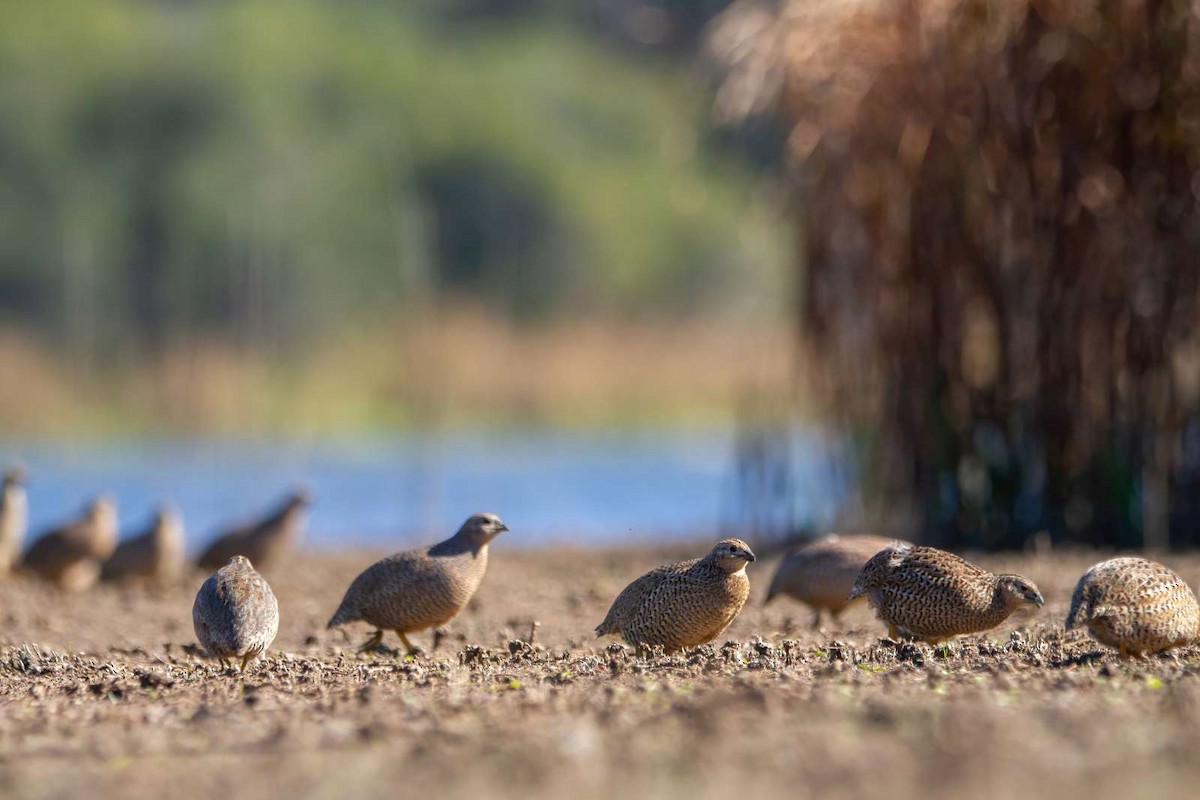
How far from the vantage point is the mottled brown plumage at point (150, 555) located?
503 inches

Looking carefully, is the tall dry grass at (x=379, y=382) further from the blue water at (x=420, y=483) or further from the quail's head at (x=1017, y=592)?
the quail's head at (x=1017, y=592)

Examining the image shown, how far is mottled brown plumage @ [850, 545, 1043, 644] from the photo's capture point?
7.57 meters

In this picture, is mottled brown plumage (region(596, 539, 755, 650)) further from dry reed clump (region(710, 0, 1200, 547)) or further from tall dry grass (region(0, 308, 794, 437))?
tall dry grass (region(0, 308, 794, 437))

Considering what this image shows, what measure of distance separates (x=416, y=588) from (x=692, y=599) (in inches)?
56.6

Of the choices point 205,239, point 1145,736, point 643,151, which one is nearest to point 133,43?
point 205,239

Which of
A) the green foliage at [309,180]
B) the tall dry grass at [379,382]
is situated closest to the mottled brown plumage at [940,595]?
the tall dry grass at [379,382]

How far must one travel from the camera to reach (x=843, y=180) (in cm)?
1292

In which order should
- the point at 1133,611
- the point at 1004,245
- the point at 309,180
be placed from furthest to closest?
1. the point at 309,180
2. the point at 1004,245
3. the point at 1133,611

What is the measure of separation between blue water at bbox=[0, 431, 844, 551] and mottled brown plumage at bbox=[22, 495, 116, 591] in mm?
2866

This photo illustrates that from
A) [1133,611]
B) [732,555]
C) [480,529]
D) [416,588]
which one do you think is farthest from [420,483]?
[1133,611]

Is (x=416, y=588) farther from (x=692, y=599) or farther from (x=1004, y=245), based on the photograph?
(x=1004, y=245)

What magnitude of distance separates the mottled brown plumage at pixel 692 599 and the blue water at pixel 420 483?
248 inches

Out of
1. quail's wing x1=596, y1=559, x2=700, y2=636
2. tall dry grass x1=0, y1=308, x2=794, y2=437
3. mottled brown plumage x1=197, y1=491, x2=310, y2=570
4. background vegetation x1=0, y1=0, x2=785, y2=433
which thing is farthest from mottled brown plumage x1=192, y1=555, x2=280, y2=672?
background vegetation x1=0, y1=0, x2=785, y2=433

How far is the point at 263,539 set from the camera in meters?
12.9
